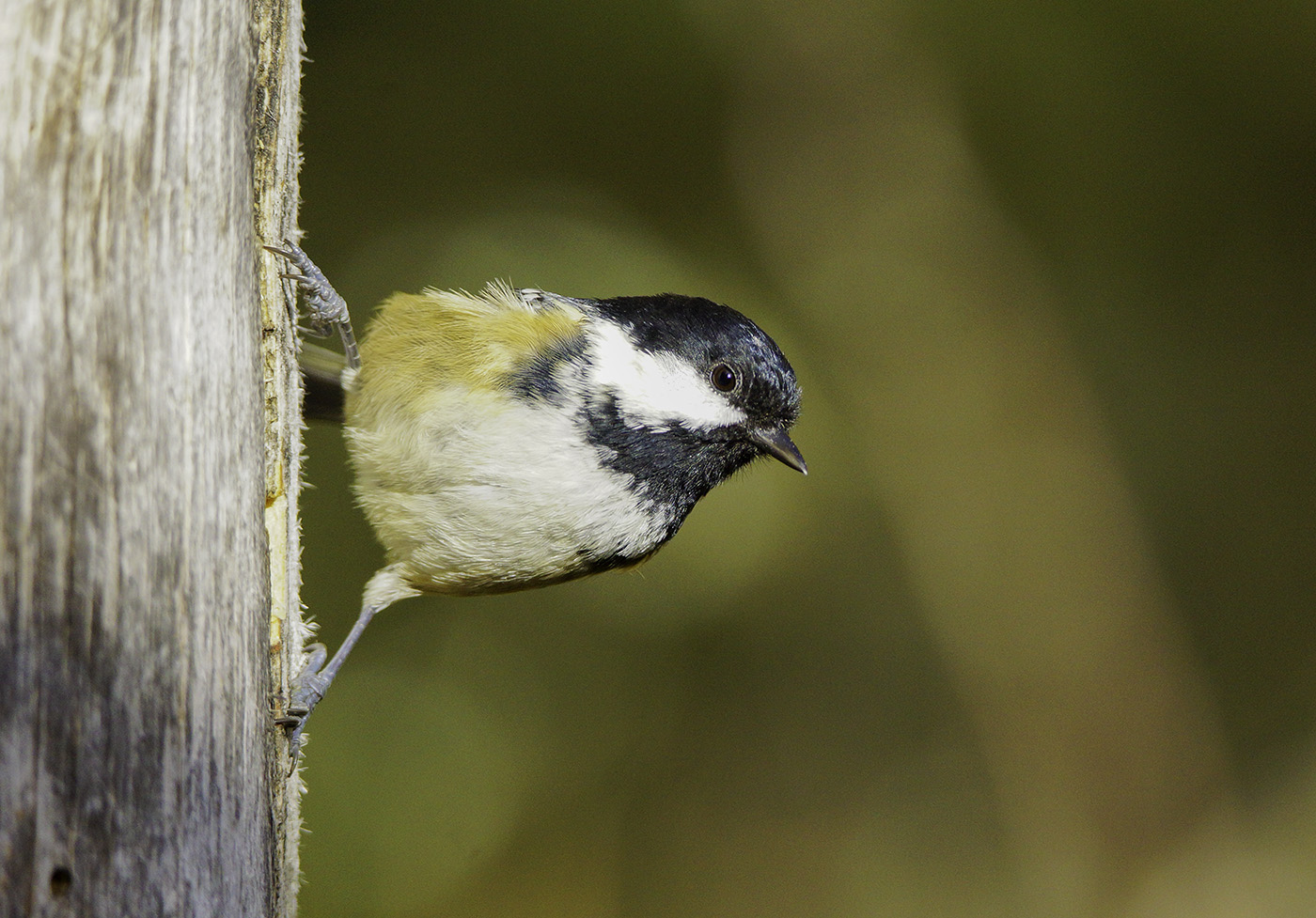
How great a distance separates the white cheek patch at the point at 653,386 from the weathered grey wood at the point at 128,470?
79cm

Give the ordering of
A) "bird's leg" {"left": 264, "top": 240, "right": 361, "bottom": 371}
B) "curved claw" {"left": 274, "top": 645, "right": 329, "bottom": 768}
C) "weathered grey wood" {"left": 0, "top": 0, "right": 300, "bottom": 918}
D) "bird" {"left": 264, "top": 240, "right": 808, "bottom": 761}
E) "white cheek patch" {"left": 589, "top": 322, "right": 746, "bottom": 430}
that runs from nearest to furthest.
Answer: "weathered grey wood" {"left": 0, "top": 0, "right": 300, "bottom": 918} < "curved claw" {"left": 274, "top": 645, "right": 329, "bottom": 768} < "bird's leg" {"left": 264, "top": 240, "right": 361, "bottom": 371} < "bird" {"left": 264, "top": 240, "right": 808, "bottom": 761} < "white cheek patch" {"left": 589, "top": 322, "right": 746, "bottom": 430}

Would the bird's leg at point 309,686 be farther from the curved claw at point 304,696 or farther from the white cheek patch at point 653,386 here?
the white cheek patch at point 653,386

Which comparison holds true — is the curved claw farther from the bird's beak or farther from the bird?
the bird's beak

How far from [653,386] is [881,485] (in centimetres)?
196

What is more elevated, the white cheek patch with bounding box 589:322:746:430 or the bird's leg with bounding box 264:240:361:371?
the bird's leg with bounding box 264:240:361:371

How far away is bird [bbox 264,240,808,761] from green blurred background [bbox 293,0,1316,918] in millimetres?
1517

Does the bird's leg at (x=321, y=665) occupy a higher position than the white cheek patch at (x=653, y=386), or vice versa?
the white cheek patch at (x=653, y=386)

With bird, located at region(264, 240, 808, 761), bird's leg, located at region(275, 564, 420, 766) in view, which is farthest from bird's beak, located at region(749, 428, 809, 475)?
bird's leg, located at region(275, 564, 420, 766)

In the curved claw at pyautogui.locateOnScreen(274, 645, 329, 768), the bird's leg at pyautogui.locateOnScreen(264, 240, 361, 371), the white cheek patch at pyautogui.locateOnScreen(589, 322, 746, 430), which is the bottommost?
the curved claw at pyautogui.locateOnScreen(274, 645, 329, 768)

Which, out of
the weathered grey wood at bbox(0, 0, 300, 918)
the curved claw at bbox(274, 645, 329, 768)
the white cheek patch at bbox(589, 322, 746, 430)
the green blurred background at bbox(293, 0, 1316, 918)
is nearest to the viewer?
the weathered grey wood at bbox(0, 0, 300, 918)

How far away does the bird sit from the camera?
5.80 ft

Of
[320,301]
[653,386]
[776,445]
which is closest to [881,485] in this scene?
[776,445]

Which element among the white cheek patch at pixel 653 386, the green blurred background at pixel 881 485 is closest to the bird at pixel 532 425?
the white cheek patch at pixel 653 386

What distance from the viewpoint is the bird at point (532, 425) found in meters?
1.77
